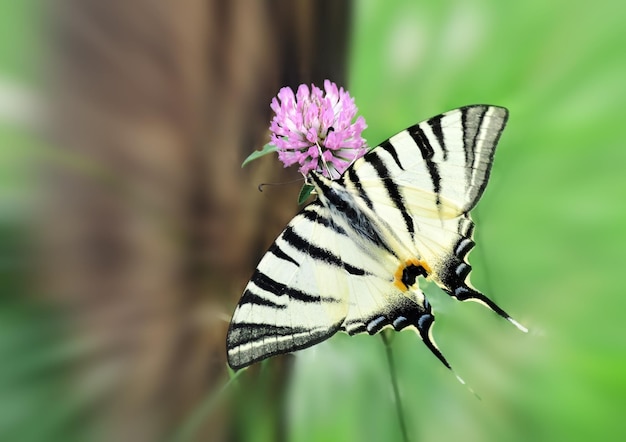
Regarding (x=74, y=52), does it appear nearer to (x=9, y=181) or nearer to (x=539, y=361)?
(x=9, y=181)

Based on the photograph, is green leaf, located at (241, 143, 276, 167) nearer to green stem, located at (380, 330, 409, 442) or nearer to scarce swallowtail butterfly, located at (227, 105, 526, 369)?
scarce swallowtail butterfly, located at (227, 105, 526, 369)

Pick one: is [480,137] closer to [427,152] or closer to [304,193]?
[427,152]

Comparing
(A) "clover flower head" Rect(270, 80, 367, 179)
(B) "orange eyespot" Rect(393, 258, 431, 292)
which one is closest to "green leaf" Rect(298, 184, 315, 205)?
(A) "clover flower head" Rect(270, 80, 367, 179)

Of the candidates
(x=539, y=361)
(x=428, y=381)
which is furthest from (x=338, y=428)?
(x=539, y=361)

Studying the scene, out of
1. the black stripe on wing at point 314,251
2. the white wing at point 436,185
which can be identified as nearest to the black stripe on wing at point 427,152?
the white wing at point 436,185

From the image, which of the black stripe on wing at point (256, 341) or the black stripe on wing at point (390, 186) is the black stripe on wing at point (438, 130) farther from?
the black stripe on wing at point (256, 341)

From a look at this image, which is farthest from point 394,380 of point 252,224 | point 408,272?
point 252,224

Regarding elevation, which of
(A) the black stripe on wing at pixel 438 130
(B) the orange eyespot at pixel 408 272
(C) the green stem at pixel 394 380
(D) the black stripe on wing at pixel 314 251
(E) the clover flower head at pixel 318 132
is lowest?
(C) the green stem at pixel 394 380
